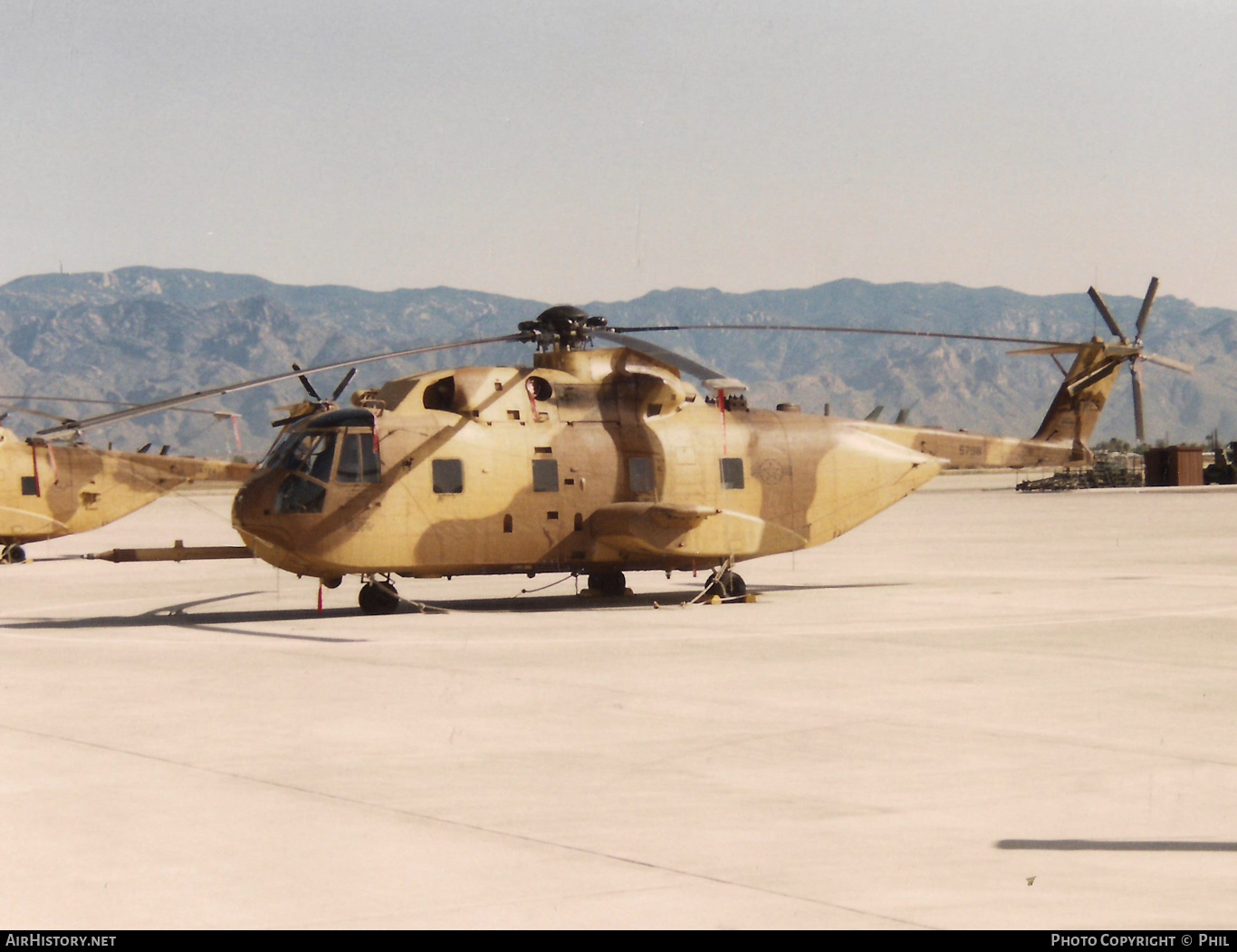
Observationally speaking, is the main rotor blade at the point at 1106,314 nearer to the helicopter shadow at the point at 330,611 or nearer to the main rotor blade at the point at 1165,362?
the main rotor blade at the point at 1165,362

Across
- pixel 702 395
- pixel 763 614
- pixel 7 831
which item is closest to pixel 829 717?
pixel 7 831

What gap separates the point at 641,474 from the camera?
26.3 m

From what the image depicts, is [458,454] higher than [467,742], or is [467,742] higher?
[458,454]

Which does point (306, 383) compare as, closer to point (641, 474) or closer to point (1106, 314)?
point (641, 474)

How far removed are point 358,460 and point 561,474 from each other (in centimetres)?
363

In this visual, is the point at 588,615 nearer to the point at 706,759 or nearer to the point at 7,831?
the point at 706,759

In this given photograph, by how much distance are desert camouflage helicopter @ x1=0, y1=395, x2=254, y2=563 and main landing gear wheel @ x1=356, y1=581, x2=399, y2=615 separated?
610 inches

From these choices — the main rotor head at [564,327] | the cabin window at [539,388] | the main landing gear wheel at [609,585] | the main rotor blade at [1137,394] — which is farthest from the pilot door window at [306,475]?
the main rotor blade at [1137,394]

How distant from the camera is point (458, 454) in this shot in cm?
2480

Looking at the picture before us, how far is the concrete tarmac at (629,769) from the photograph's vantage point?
7.46 m

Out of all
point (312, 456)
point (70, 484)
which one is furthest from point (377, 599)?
point (70, 484)

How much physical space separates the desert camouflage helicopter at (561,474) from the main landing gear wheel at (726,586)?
0.03 meters
